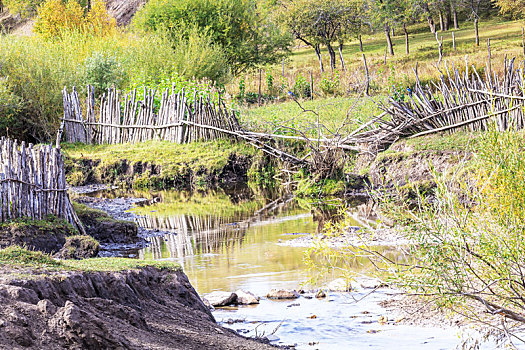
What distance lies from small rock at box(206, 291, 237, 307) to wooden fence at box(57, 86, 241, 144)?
1026cm

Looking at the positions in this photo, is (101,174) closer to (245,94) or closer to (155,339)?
(245,94)

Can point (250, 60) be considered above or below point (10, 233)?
above

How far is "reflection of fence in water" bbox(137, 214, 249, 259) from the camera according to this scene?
31.3ft

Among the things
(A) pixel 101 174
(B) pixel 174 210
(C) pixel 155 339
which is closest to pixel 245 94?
(A) pixel 101 174

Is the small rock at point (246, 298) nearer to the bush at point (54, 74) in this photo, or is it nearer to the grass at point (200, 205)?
the grass at point (200, 205)

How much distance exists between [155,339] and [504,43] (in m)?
40.1

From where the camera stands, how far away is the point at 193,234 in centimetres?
1095

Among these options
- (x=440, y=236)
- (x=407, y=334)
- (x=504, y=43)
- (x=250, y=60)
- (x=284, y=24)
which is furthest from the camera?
(x=284, y=24)

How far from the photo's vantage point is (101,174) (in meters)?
17.9

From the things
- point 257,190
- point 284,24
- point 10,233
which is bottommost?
point 257,190

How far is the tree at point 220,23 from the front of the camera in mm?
30328

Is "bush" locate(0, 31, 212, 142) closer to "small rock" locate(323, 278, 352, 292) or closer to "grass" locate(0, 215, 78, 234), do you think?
"grass" locate(0, 215, 78, 234)

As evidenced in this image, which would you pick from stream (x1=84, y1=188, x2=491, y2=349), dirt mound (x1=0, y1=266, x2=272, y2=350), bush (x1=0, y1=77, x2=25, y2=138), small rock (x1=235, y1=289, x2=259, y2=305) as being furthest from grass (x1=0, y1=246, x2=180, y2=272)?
bush (x1=0, y1=77, x2=25, y2=138)

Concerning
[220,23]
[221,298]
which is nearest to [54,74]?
[220,23]
